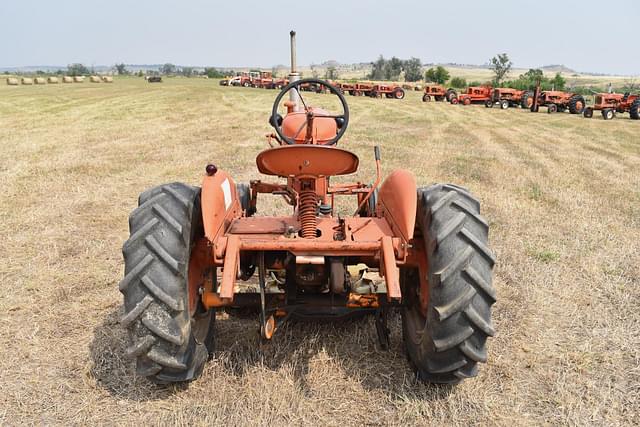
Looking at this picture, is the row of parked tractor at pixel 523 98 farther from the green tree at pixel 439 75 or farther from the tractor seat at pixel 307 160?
the green tree at pixel 439 75

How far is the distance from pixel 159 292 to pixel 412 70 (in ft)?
275

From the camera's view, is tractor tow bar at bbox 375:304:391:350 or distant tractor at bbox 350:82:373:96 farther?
distant tractor at bbox 350:82:373:96

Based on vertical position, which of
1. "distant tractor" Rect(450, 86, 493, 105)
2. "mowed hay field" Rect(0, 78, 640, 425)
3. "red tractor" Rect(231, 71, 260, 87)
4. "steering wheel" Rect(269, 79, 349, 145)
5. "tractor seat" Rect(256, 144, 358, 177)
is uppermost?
"steering wheel" Rect(269, 79, 349, 145)

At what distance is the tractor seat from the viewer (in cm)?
264

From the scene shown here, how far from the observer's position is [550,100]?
25438 millimetres

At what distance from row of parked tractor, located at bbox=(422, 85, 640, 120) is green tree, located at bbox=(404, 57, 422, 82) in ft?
159

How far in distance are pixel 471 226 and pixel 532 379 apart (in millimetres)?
1128

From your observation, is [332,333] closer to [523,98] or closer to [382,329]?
[382,329]

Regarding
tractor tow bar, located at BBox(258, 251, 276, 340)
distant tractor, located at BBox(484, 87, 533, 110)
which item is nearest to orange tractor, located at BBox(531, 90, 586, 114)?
distant tractor, located at BBox(484, 87, 533, 110)

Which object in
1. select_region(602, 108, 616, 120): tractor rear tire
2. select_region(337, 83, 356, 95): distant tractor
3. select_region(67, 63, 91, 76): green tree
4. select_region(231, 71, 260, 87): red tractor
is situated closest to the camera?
select_region(602, 108, 616, 120): tractor rear tire

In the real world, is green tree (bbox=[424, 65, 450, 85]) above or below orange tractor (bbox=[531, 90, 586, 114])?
above

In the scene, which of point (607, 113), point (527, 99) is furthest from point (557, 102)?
point (607, 113)

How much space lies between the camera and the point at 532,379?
10.2 ft

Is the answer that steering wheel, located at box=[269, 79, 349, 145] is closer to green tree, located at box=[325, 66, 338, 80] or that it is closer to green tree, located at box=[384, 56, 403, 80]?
green tree, located at box=[325, 66, 338, 80]
